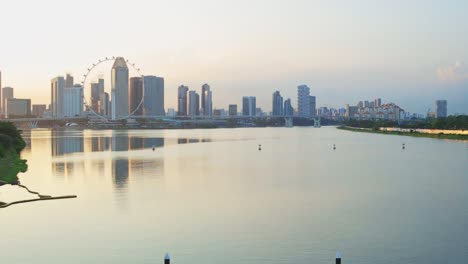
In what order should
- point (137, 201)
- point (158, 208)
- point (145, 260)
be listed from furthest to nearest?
point (137, 201) < point (158, 208) < point (145, 260)

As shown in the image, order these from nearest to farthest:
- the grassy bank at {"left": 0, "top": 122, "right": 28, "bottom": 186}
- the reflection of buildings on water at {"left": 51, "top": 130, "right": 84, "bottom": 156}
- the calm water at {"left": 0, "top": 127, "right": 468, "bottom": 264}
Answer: the calm water at {"left": 0, "top": 127, "right": 468, "bottom": 264}, the grassy bank at {"left": 0, "top": 122, "right": 28, "bottom": 186}, the reflection of buildings on water at {"left": 51, "top": 130, "right": 84, "bottom": 156}

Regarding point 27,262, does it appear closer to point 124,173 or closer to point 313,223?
point 313,223

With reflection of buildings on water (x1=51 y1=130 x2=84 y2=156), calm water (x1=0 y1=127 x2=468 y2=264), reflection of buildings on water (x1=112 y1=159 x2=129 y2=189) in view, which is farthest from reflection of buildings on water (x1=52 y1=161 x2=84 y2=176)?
reflection of buildings on water (x1=51 y1=130 x2=84 y2=156)

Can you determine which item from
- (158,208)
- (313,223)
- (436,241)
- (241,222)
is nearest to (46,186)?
Result: (158,208)

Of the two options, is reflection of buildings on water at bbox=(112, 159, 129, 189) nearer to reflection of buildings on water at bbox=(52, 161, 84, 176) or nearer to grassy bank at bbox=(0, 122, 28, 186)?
reflection of buildings on water at bbox=(52, 161, 84, 176)

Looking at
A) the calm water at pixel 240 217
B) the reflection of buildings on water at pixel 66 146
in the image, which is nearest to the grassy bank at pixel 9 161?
the calm water at pixel 240 217

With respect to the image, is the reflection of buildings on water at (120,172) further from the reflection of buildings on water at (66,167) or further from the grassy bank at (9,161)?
→ the grassy bank at (9,161)

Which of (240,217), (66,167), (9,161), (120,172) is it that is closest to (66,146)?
(66,167)

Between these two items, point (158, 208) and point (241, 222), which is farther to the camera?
point (158, 208)

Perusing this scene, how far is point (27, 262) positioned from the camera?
1037 cm

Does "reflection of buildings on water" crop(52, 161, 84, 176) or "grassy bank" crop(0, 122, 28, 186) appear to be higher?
"grassy bank" crop(0, 122, 28, 186)

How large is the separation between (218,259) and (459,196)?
1098 cm

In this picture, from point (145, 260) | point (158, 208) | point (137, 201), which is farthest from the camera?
point (137, 201)

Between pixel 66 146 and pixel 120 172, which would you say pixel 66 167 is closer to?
pixel 120 172
